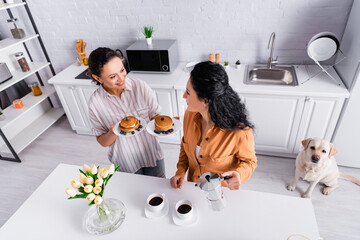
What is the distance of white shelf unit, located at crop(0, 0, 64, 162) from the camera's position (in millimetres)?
2857

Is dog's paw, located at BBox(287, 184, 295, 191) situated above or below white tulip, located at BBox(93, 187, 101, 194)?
below

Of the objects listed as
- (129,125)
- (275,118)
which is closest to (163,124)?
(129,125)

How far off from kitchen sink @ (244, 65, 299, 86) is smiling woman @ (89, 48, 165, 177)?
1.35 metres

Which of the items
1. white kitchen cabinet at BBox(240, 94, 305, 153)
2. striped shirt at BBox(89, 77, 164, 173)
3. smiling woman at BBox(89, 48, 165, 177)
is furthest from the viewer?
white kitchen cabinet at BBox(240, 94, 305, 153)

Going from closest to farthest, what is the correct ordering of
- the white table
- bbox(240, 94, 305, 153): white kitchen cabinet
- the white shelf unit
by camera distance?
the white table → bbox(240, 94, 305, 153): white kitchen cabinet → the white shelf unit

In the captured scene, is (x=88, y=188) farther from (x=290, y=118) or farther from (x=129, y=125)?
(x=290, y=118)

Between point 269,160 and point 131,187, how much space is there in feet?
6.10

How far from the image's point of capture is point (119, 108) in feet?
5.29

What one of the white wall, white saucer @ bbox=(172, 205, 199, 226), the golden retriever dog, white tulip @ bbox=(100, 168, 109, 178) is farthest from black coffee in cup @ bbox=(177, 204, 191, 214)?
the white wall

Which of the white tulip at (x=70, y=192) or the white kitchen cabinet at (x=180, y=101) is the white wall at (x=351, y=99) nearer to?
the white kitchen cabinet at (x=180, y=101)

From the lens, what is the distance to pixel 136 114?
5.46 ft

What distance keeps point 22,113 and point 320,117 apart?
3.32m

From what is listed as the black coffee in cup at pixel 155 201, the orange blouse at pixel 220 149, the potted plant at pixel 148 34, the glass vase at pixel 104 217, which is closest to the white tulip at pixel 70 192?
the glass vase at pixel 104 217

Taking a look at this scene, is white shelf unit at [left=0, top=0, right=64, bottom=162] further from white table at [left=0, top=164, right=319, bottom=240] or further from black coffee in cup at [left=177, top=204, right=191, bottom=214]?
black coffee in cup at [left=177, top=204, right=191, bottom=214]
